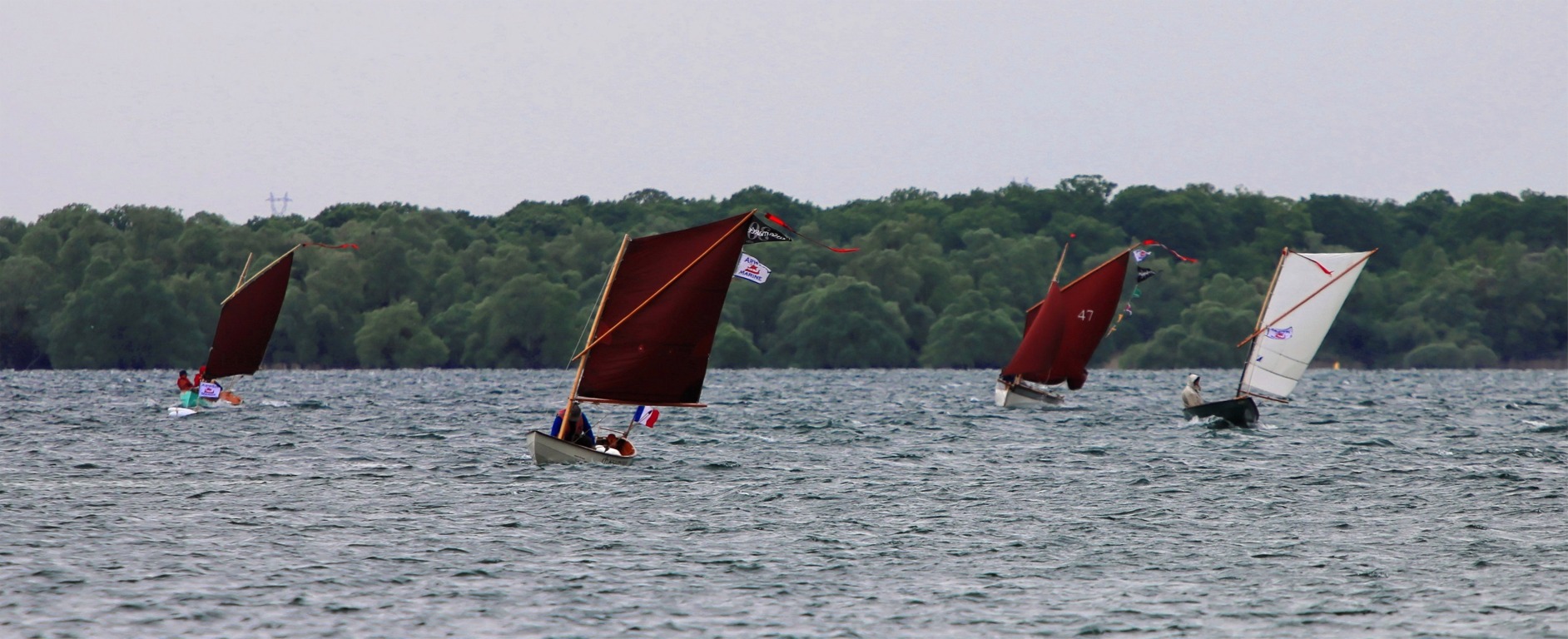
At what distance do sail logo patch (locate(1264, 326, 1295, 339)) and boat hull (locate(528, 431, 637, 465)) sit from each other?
88.6ft

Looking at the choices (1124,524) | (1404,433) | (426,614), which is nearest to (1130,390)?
(1404,433)

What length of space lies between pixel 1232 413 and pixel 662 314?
27149 millimetres

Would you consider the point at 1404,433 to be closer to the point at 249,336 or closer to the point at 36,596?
the point at 249,336

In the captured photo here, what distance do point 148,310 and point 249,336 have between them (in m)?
93.1

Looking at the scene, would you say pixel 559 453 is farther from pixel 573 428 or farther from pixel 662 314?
pixel 662 314

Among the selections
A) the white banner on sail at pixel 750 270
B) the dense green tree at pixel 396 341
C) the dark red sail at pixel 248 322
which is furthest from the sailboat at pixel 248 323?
the dense green tree at pixel 396 341

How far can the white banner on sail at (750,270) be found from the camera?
119 ft

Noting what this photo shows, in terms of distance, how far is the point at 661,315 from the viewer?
36.6 meters

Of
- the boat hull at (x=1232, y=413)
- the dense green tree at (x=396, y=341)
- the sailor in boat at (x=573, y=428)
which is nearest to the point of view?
the sailor in boat at (x=573, y=428)

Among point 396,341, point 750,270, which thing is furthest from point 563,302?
point 750,270

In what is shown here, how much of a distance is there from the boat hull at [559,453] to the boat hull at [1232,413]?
25061mm

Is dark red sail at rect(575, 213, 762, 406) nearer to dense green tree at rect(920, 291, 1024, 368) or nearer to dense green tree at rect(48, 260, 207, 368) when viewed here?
dense green tree at rect(48, 260, 207, 368)

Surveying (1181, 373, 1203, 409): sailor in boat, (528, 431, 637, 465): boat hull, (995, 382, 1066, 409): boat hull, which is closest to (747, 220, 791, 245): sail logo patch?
(528, 431, 637, 465): boat hull

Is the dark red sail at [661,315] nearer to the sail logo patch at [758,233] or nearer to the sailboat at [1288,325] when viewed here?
the sail logo patch at [758,233]
